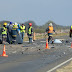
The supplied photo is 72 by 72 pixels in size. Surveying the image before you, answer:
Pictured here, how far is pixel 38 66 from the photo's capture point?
1188 centimetres

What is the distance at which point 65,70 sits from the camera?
10.8 metres

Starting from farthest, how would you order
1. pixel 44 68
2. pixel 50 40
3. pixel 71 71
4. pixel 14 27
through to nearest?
1. pixel 50 40
2. pixel 14 27
3. pixel 44 68
4. pixel 71 71

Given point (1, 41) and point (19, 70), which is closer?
point (19, 70)

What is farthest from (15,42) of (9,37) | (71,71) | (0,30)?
(71,71)

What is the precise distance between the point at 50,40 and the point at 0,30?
16.4 feet

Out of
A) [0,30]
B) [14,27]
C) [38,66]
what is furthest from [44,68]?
[0,30]

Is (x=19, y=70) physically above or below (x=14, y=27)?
below

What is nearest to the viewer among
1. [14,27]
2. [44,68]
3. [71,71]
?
[71,71]

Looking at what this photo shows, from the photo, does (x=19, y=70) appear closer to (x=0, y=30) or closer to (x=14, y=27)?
(x=14, y=27)

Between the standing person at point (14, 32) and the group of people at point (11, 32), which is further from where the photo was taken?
the group of people at point (11, 32)

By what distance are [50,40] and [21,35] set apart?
2.87 meters

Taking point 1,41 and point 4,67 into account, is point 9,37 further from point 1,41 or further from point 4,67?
Result: point 4,67

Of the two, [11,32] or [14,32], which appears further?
[11,32]

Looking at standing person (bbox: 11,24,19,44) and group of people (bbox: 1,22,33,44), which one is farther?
group of people (bbox: 1,22,33,44)
